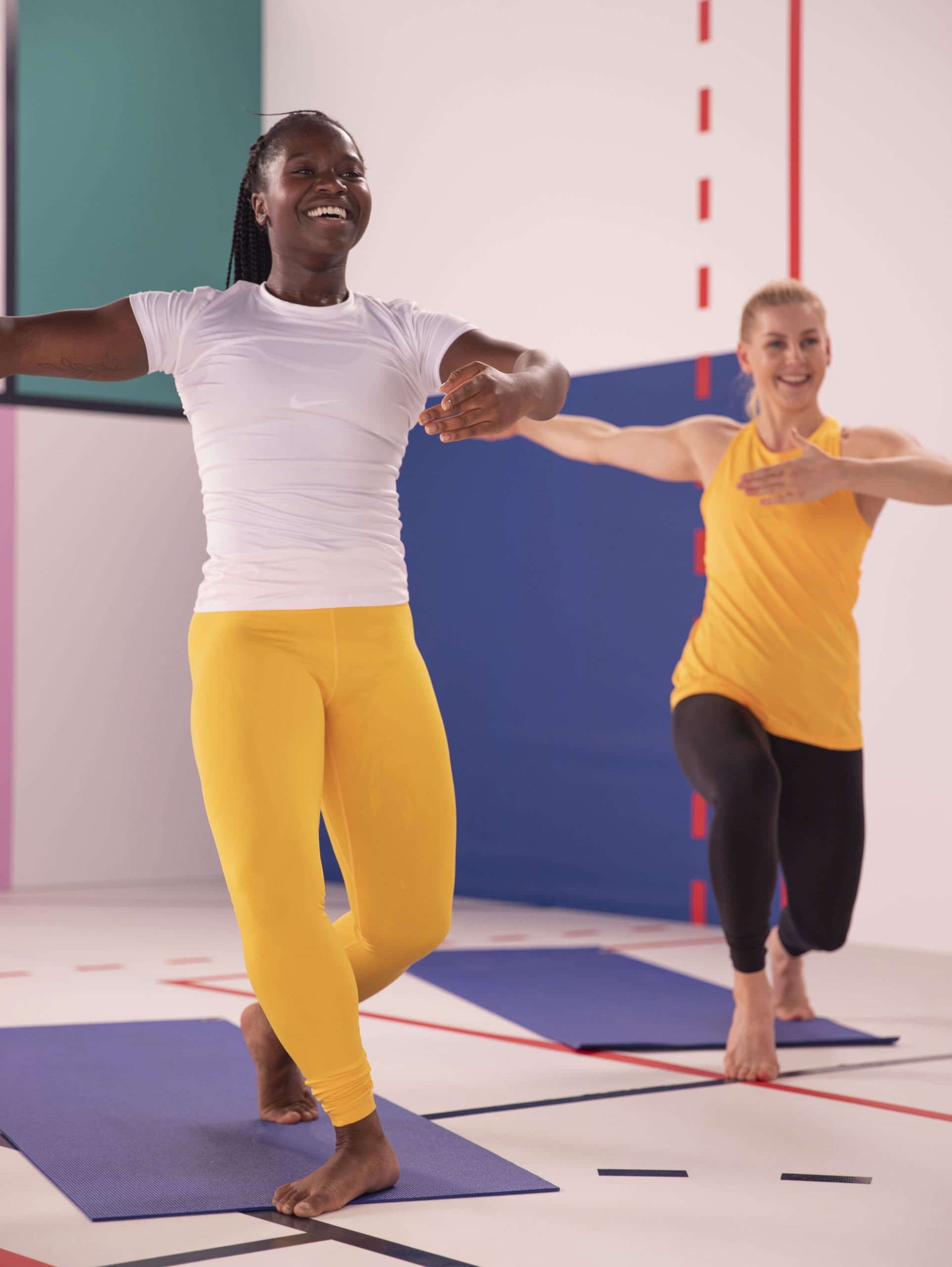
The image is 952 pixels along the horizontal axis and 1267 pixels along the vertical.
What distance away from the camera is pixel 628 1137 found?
2.48 metres

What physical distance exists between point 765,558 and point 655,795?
2.10 meters

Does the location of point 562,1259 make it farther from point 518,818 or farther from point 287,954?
point 518,818

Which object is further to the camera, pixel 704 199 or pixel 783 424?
pixel 704 199

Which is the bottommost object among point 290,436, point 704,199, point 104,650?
point 104,650

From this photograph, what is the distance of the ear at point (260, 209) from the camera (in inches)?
90.4

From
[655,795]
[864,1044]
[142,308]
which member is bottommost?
[864,1044]

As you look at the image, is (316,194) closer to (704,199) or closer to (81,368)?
(81,368)

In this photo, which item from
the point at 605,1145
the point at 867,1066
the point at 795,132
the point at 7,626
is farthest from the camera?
the point at 7,626

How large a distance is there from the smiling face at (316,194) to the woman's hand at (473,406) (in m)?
0.36

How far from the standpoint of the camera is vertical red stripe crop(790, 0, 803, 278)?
190 inches

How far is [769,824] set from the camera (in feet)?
9.59

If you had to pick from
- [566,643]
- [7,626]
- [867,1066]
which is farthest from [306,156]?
[7,626]

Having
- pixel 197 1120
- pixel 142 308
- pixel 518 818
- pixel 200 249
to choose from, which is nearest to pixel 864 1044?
pixel 197 1120

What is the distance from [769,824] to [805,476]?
0.60 m
